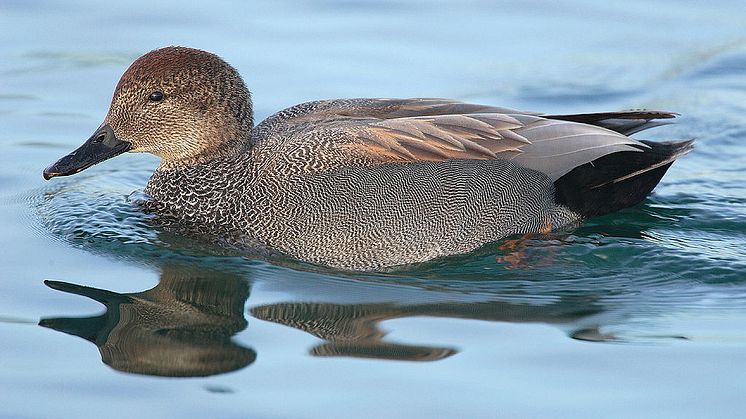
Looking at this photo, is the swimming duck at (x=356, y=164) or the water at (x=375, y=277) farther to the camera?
the swimming duck at (x=356, y=164)

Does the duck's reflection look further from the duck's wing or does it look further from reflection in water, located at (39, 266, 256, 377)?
the duck's wing

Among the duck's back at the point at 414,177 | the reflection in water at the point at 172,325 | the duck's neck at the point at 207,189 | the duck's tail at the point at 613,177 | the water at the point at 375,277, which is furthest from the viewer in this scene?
the duck's tail at the point at 613,177

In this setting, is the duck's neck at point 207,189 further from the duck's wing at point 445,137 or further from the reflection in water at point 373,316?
the reflection in water at point 373,316

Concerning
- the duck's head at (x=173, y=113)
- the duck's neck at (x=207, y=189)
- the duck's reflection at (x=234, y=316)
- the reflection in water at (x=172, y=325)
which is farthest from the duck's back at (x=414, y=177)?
the reflection in water at (x=172, y=325)

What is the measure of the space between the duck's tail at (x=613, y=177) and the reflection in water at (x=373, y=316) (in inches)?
48.8

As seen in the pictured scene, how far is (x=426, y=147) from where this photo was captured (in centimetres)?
725

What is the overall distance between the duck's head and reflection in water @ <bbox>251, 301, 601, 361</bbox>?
4.97 ft

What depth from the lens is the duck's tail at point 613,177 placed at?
7.66 metres

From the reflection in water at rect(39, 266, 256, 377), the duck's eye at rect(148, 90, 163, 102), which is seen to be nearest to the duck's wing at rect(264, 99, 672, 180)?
the duck's eye at rect(148, 90, 163, 102)

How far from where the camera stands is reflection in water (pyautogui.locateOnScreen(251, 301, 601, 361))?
588 centimetres

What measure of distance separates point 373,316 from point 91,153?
220cm

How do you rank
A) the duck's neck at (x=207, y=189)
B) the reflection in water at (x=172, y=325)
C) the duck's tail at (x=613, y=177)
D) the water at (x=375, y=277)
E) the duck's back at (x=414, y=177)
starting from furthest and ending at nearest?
the duck's tail at (x=613, y=177) < the duck's neck at (x=207, y=189) < the duck's back at (x=414, y=177) < the reflection in water at (x=172, y=325) < the water at (x=375, y=277)

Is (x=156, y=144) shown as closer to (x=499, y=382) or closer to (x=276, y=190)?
(x=276, y=190)

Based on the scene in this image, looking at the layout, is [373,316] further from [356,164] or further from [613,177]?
[613,177]
